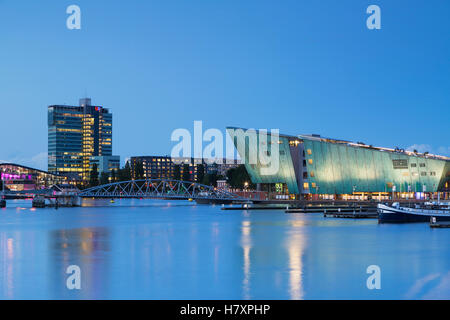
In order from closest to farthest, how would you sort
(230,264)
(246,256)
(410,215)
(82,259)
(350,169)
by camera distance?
(230,264) < (82,259) < (246,256) < (410,215) < (350,169)

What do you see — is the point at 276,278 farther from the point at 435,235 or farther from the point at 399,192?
the point at 399,192

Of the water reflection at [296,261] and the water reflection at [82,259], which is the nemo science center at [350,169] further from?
the water reflection at [82,259]

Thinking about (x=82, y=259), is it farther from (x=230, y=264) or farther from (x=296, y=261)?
(x=296, y=261)

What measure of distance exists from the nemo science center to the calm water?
6187 cm

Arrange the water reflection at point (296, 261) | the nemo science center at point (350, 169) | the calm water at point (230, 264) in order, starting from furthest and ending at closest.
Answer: the nemo science center at point (350, 169) → the calm water at point (230, 264) → the water reflection at point (296, 261)

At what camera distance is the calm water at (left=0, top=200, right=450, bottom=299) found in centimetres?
3059

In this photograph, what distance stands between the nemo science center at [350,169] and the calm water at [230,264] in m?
61.9

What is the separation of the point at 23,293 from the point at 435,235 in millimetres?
42738

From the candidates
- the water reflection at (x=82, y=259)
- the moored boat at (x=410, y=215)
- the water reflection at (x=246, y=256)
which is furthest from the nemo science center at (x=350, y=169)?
the water reflection at (x=82, y=259)

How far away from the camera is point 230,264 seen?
4084 cm

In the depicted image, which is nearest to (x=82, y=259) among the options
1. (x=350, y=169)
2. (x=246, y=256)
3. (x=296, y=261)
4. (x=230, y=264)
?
(x=230, y=264)

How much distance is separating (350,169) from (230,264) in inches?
3671

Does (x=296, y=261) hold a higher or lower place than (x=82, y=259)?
lower

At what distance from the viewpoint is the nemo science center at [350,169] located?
126 m
